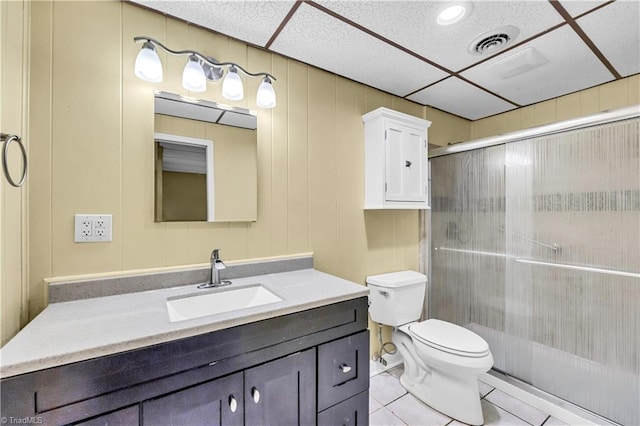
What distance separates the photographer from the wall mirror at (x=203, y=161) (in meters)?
1.34

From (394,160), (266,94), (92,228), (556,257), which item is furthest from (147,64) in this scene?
(556,257)

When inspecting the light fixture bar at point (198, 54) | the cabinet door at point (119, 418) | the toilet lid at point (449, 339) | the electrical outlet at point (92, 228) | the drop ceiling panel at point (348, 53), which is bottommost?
the toilet lid at point (449, 339)

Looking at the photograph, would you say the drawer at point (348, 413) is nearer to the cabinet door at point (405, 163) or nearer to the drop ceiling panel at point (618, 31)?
the cabinet door at point (405, 163)

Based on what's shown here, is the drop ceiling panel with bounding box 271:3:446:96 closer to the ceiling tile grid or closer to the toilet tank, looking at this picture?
the ceiling tile grid

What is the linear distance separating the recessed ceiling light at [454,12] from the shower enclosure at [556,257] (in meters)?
0.96

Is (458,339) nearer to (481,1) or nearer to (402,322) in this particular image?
(402,322)

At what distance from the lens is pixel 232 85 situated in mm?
1443

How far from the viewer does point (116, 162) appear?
1.23m

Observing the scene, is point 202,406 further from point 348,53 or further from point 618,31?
point 618,31

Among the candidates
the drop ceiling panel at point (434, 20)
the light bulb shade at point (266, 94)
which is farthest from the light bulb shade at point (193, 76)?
the drop ceiling panel at point (434, 20)

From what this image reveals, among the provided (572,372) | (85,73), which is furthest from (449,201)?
(85,73)

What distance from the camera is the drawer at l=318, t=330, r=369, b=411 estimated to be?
1.16 m

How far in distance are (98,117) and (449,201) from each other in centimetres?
238

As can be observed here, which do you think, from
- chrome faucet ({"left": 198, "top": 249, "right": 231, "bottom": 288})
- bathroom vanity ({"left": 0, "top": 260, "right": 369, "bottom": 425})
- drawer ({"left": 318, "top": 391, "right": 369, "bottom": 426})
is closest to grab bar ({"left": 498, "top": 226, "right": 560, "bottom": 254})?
bathroom vanity ({"left": 0, "top": 260, "right": 369, "bottom": 425})
